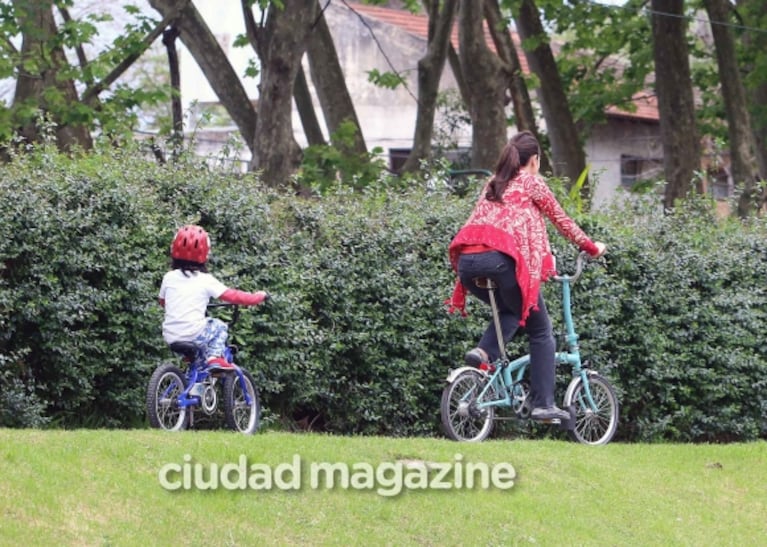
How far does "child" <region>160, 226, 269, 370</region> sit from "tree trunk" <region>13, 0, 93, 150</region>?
9.32 metres

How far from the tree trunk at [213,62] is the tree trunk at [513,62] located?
450 cm

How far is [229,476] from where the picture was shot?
8008 mm

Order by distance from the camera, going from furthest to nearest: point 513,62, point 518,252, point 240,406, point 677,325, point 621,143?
point 621,143
point 513,62
point 677,325
point 518,252
point 240,406

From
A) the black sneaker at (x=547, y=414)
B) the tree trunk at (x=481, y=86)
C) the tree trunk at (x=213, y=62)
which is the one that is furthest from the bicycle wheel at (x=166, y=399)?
the tree trunk at (x=481, y=86)

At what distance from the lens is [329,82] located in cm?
2138

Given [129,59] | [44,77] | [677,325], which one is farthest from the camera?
[44,77]

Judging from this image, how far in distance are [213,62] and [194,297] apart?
10815 mm

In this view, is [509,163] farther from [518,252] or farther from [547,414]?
[547,414]

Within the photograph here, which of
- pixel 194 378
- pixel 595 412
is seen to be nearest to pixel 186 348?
pixel 194 378

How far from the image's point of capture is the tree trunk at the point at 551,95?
23.6m

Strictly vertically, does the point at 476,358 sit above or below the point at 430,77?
below

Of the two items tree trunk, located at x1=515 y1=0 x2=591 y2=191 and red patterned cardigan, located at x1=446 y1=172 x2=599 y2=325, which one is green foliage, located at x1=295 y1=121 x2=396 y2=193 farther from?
red patterned cardigan, located at x1=446 y1=172 x2=599 y2=325

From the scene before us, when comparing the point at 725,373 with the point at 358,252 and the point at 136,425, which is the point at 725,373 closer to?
the point at 358,252

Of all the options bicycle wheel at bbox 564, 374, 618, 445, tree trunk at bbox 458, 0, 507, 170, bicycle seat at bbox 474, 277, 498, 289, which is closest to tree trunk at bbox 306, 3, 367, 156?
tree trunk at bbox 458, 0, 507, 170
